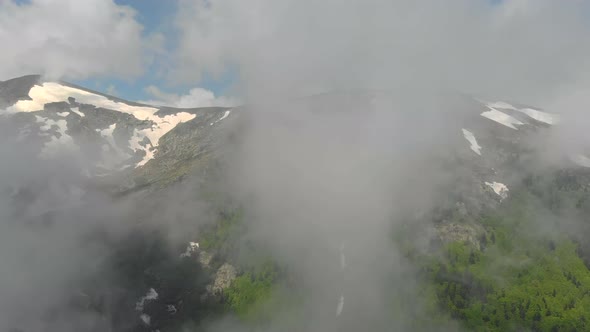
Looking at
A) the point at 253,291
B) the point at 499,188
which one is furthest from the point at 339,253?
the point at 499,188

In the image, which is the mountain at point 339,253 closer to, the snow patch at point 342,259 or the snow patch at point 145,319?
the snow patch at point 145,319

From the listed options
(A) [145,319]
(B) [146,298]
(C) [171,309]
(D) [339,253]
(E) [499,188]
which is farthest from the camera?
(E) [499,188]

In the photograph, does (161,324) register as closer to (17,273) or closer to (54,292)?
(54,292)

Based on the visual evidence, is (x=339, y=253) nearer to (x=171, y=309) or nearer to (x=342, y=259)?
(x=342, y=259)

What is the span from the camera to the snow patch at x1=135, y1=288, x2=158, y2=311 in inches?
5531

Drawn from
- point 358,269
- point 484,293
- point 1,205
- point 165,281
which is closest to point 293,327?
→ point 358,269

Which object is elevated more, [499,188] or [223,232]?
[223,232]

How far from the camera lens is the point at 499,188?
186500mm

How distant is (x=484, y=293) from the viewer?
138750 millimetres

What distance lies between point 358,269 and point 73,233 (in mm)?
125867

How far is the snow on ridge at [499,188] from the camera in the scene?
599ft

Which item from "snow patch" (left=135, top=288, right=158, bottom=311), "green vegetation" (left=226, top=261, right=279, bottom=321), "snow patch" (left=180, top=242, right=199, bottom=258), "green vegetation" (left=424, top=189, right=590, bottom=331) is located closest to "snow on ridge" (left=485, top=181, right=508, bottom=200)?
"green vegetation" (left=424, top=189, right=590, bottom=331)

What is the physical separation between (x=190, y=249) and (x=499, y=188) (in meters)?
147

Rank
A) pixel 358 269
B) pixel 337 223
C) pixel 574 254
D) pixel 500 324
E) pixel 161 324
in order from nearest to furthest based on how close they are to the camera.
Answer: pixel 500 324 → pixel 161 324 → pixel 574 254 → pixel 358 269 → pixel 337 223
